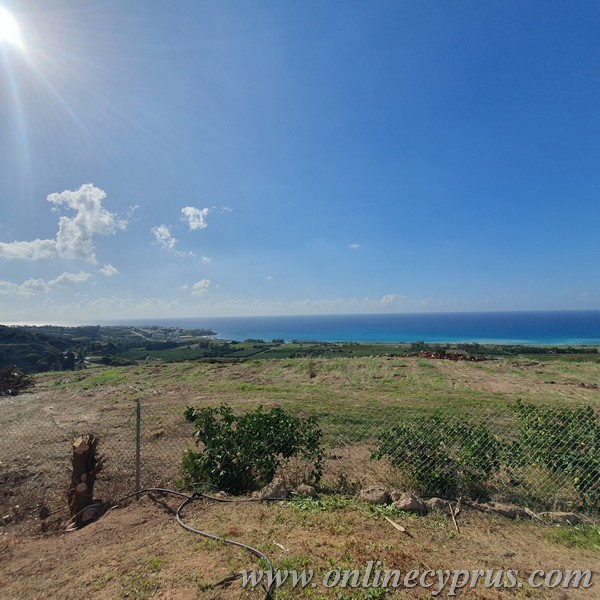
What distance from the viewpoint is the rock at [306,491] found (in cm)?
425

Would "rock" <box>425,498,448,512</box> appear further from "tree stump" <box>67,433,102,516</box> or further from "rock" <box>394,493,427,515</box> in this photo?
"tree stump" <box>67,433,102,516</box>

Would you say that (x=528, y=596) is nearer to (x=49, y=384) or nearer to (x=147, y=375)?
(x=147, y=375)

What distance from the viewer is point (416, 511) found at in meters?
3.82

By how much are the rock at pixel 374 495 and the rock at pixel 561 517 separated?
1829 mm

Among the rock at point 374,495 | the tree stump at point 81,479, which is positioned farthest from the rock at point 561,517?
the tree stump at point 81,479

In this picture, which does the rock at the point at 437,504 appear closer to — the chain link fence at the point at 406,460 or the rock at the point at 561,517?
the chain link fence at the point at 406,460

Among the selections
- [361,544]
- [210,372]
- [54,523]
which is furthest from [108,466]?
[210,372]

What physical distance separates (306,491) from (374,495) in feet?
2.96

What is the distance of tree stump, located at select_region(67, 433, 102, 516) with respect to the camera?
432 cm

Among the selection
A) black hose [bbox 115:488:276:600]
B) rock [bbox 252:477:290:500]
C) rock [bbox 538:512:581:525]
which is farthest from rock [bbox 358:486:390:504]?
rock [bbox 538:512:581:525]

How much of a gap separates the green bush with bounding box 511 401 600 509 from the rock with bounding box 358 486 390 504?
6.69ft

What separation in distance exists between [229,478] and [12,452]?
5.53m

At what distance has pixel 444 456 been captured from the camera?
4441mm

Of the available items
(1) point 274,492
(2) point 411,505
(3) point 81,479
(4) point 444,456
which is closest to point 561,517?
(4) point 444,456
